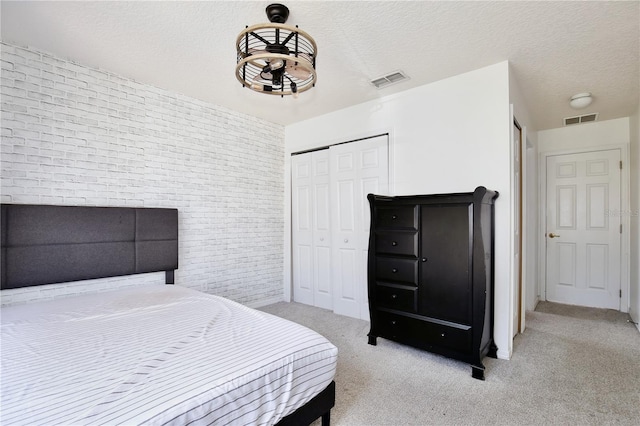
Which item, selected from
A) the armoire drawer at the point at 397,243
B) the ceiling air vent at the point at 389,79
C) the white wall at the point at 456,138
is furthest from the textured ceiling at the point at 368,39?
the armoire drawer at the point at 397,243

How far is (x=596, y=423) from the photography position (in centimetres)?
177

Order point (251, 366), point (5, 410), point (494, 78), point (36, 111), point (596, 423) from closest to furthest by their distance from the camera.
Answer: point (5, 410)
point (251, 366)
point (596, 423)
point (36, 111)
point (494, 78)

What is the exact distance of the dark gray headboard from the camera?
90.0 inches

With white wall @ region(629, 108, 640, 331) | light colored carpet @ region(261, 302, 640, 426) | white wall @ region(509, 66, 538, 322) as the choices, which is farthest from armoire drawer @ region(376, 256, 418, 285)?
white wall @ region(629, 108, 640, 331)

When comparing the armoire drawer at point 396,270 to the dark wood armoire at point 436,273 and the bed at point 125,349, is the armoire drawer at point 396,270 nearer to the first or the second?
the dark wood armoire at point 436,273

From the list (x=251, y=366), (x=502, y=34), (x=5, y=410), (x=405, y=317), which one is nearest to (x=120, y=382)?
(x=5, y=410)

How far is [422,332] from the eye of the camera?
2.56 m

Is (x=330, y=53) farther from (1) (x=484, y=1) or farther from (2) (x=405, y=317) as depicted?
(2) (x=405, y=317)

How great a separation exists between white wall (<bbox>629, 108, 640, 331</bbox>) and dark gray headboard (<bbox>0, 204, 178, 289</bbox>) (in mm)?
4960

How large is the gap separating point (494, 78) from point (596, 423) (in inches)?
101

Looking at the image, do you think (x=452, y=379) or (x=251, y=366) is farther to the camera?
(x=452, y=379)

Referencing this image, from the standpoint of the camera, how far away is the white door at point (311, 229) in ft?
13.3

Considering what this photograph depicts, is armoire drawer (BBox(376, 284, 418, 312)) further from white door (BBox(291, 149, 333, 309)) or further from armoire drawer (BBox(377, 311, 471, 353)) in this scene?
white door (BBox(291, 149, 333, 309))

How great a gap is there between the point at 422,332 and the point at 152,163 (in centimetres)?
307
